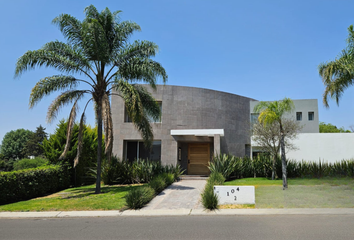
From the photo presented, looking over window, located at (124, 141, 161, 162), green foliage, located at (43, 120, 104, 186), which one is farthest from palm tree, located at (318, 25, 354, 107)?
green foliage, located at (43, 120, 104, 186)

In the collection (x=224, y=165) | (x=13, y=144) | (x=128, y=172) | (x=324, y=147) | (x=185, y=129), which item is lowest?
(x=128, y=172)

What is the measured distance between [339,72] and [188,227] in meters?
11.9

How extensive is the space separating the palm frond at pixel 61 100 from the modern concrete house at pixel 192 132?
253 inches

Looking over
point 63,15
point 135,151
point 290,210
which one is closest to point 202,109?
point 135,151

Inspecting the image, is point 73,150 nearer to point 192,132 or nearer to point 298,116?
point 192,132

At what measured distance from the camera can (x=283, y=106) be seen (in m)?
14.2

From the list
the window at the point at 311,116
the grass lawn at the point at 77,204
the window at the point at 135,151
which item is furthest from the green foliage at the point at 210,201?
the window at the point at 311,116

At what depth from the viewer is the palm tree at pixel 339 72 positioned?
14.2m

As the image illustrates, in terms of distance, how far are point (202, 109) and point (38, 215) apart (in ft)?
43.3

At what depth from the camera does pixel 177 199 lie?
11.7 m

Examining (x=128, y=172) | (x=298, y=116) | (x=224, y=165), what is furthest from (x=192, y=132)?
(x=298, y=116)

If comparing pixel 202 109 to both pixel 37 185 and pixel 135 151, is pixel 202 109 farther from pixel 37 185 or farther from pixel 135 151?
pixel 37 185

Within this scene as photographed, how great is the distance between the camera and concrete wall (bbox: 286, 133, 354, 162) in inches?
755

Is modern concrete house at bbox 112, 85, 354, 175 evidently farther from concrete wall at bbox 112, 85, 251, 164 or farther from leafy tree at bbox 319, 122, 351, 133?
leafy tree at bbox 319, 122, 351, 133
